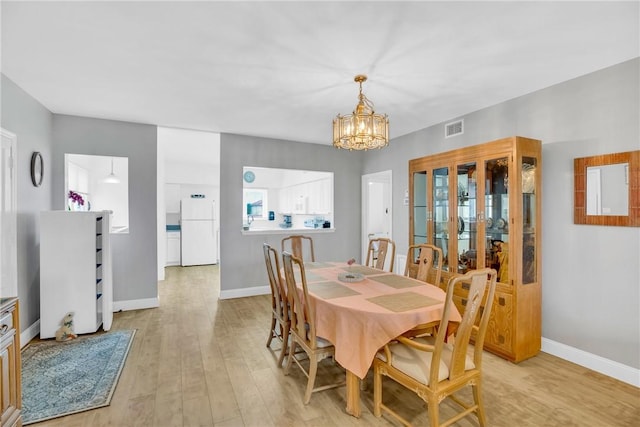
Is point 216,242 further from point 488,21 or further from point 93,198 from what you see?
point 488,21

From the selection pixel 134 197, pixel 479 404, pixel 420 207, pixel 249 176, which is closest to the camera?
pixel 479 404

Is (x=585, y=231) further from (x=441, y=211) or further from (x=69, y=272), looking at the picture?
(x=69, y=272)

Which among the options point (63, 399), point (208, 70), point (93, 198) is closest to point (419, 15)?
point (208, 70)

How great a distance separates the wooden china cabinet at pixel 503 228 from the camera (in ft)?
9.30

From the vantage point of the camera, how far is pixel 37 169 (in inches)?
135

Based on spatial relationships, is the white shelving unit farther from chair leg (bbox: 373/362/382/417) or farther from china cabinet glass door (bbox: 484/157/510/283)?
china cabinet glass door (bbox: 484/157/510/283)

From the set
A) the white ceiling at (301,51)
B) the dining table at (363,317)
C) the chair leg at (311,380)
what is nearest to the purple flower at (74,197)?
the white ceiling at (301,51)

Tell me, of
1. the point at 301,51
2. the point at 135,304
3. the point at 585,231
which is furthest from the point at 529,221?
the point at 135,304

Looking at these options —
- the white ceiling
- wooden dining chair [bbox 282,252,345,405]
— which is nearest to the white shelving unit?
the white ceiling

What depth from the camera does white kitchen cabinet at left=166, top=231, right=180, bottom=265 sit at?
299 inches

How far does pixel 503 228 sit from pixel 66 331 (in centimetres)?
460

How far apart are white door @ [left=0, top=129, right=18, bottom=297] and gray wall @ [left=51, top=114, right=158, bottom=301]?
3.77ft

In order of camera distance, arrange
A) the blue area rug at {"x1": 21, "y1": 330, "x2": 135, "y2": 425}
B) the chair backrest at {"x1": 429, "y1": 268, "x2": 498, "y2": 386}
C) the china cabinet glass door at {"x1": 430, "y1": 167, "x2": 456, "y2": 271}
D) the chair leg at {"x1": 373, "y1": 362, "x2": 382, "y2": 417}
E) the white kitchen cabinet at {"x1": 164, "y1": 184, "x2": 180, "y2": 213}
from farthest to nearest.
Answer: the white kitchen cabinet at {"x1": 164, "y1": 184, "x2": 180, "y2": 213} < the china cabinet glass door at {"x1": 430, "y1": 167, "x2": 456, "y2": 271} < the blue area rug at {"x1": 21, "y1": 330, "x2": 135, "y2": 425} < the chair leg at {"x1": 373, "y1": 362, "x2": 382, "y2": 417} < the chair backrest at {"x1": 429, "y1": 268, "x2": 498, "y2": 386}

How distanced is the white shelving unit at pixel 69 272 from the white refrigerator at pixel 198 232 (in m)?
3.96
